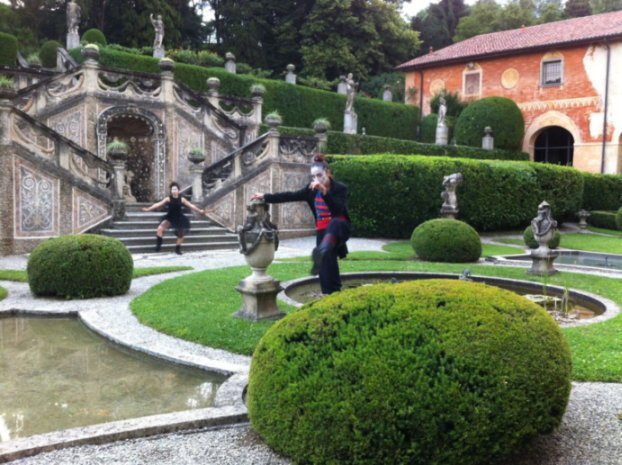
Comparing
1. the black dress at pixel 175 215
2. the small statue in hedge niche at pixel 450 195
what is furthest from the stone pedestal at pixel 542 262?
the black dress at pixel 175 215

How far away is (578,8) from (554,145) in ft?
78.1

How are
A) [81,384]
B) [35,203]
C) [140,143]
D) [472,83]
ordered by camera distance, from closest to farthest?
[81,384]
[35,203]
[140,143]
[472,83]

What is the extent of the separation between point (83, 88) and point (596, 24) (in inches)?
1175

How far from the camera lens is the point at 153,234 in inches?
583

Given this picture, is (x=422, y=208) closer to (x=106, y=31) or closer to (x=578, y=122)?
(x=578, y=122)

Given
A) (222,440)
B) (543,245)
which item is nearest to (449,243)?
(543,245)

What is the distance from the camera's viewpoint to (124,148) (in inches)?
591

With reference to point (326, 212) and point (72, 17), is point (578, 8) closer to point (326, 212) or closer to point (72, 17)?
point (72, 17)

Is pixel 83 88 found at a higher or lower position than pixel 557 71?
lower

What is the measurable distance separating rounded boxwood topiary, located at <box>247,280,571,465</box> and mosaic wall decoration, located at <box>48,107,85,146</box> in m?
16.7

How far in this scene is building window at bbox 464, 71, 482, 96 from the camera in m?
→ 37.2

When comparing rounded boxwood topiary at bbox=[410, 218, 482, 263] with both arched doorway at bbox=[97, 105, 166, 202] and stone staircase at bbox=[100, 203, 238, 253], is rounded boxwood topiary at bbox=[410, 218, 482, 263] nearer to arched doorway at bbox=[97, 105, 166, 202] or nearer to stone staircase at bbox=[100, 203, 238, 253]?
stone staircase at bbox=[100, 203, 238, 253]

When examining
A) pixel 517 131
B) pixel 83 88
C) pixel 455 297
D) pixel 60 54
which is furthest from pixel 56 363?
pixel 517 131

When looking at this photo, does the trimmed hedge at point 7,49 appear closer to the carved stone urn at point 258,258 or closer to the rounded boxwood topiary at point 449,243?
the rounded boxwood topiary at point 449,243
